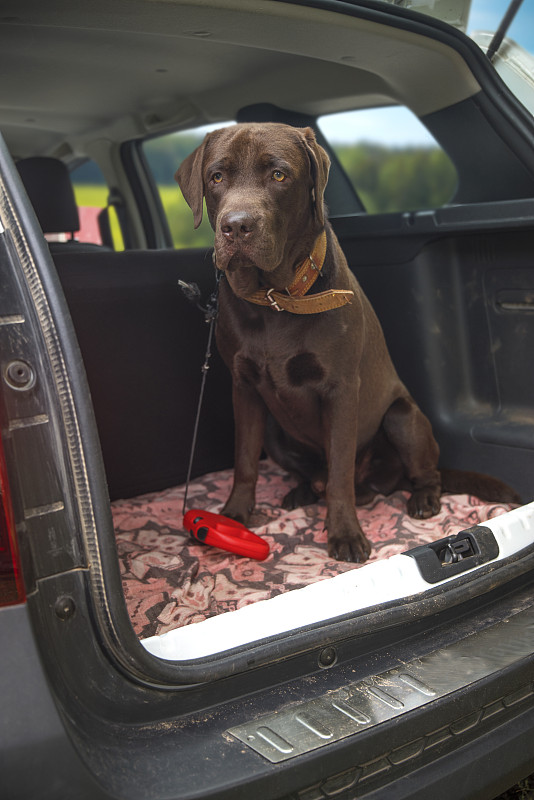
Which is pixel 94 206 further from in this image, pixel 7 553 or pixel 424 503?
pixel 7 553

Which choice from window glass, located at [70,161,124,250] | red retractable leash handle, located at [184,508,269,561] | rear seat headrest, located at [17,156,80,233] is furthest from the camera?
window glass, located at [70,161,124,250]

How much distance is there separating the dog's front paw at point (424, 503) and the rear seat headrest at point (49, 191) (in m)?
1.79

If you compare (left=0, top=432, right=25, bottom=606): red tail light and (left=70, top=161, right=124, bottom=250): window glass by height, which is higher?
(left=70, top=161, right=124, bottom=250): window glass

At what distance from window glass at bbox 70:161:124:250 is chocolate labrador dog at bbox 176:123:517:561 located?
204cm

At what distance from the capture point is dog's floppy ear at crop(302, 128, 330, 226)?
2041mm

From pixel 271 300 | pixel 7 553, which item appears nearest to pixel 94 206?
pixel 271 300

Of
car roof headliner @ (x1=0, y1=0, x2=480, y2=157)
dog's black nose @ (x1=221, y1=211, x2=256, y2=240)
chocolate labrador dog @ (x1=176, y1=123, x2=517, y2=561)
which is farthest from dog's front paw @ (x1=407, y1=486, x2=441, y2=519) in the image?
car roof headliner @ (x1=0, y1=0, x2=480, y2=157)

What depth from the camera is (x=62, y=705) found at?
105cm

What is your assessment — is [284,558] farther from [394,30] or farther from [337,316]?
[394,30]

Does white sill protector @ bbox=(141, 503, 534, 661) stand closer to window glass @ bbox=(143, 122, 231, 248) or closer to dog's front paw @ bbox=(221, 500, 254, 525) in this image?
dog's front paw @ bbox=(221, 500, 254, 525)

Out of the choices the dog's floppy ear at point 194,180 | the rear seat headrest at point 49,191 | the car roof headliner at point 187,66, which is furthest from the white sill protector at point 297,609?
the rear seat headrest at point 49,191

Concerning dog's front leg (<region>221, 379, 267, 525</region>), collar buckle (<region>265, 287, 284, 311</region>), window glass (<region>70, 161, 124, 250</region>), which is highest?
window glass (<region>70, 161, 124, 250</region>)

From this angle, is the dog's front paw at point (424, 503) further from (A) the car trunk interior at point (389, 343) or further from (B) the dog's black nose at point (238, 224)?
(B) the dog's black nose at point (238, 224)

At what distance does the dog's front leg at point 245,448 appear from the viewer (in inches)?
96.3
